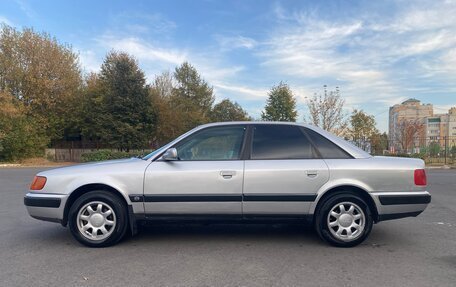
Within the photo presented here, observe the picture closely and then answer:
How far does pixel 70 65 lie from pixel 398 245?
110 ft

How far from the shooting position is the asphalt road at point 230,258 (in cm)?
386

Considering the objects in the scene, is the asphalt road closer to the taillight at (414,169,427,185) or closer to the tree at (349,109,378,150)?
the taillight at (414,169,427,185)

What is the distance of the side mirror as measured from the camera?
484 centimetres

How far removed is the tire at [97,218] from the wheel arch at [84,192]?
69 millimetres

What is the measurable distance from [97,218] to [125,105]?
29265mm

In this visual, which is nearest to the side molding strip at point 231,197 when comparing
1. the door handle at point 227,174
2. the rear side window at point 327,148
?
the door handle at point 227,174

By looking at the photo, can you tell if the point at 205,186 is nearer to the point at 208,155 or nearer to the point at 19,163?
the point at 208,155

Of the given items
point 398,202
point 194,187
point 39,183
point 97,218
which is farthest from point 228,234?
point 39,183

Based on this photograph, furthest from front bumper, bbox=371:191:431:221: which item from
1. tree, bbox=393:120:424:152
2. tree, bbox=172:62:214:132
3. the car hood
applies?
tree, bbox=172:62:214:132

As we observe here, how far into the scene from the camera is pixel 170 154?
4867mm

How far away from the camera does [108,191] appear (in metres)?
5.01

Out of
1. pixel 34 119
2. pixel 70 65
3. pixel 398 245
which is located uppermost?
pixel 70 65

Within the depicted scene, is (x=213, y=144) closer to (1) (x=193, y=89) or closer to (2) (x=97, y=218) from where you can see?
(2) (x=97, y=218)

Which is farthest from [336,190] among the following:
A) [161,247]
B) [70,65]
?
[70,65]
